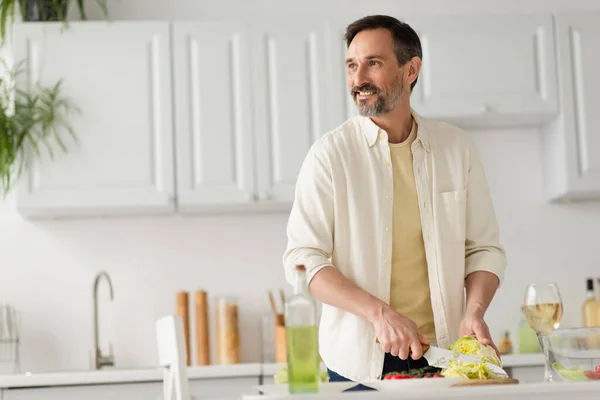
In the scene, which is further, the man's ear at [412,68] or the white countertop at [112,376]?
the white countertop at [112,376]

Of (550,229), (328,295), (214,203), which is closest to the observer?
(328,295)

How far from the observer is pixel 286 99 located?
3.93 metres

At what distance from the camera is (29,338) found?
407 cm

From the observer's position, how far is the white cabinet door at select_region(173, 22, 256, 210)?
12.7 ft

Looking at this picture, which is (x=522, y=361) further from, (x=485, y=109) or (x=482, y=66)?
(x=482, y=66)

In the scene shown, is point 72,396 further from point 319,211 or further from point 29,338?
point 319,211

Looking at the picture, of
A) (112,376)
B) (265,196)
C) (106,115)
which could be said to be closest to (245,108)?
(265,196)

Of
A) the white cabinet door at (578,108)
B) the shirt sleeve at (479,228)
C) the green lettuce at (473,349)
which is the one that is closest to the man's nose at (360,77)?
the shirt sleeve at (479,228)

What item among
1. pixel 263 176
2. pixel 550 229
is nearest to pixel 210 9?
pixel 263 176

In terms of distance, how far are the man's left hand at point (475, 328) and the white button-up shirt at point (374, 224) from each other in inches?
5.4

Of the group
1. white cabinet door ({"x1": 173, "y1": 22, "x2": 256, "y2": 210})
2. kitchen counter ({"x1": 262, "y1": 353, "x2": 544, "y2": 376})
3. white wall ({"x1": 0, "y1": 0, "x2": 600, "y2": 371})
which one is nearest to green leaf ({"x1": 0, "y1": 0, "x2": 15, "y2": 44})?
white wall ({"x1": 0, "y1": 0, "x2": 600, "y2": 371})

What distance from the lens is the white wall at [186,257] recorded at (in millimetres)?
4109

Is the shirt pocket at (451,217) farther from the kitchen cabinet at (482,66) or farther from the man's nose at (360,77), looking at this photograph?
the kitchen cabinet at (482,66)

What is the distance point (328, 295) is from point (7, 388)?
67.3 inches
